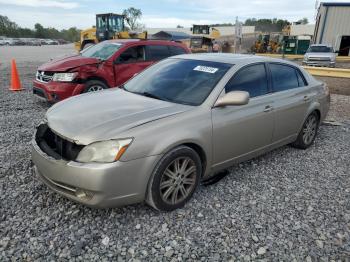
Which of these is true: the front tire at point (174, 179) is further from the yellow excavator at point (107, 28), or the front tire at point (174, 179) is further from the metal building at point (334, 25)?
the metal building at point (334, 25)

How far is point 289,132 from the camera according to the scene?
4.54 m

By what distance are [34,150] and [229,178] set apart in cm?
233

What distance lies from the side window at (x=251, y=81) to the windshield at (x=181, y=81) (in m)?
0.16

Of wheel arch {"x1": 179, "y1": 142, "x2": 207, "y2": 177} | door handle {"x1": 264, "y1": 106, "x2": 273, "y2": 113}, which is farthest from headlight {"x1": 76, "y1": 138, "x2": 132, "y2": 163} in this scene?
door handle {"x1": 264, "y1": 106, "x2": 273, "y2": 113}

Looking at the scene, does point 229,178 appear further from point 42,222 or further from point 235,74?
point 42,222

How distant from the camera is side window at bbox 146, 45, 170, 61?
7.82 meters

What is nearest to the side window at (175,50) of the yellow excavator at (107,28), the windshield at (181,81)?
the windshield at (181,81)

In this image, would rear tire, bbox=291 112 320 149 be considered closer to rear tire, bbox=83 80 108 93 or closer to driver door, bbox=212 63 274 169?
driver door, bbox=212 63 274 169

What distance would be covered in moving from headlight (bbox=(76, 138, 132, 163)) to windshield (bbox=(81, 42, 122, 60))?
16.4ft

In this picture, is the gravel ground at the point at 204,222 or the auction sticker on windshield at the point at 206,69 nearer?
the gravel ground at the point at 204,222

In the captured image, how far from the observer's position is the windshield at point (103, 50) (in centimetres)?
736

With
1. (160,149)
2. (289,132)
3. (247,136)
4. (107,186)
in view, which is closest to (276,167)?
(289,132)

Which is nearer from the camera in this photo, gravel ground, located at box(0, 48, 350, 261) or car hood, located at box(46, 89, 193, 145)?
gravel ground, located at box(0, 48, 350, 261)

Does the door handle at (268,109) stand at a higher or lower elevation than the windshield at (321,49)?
lower
